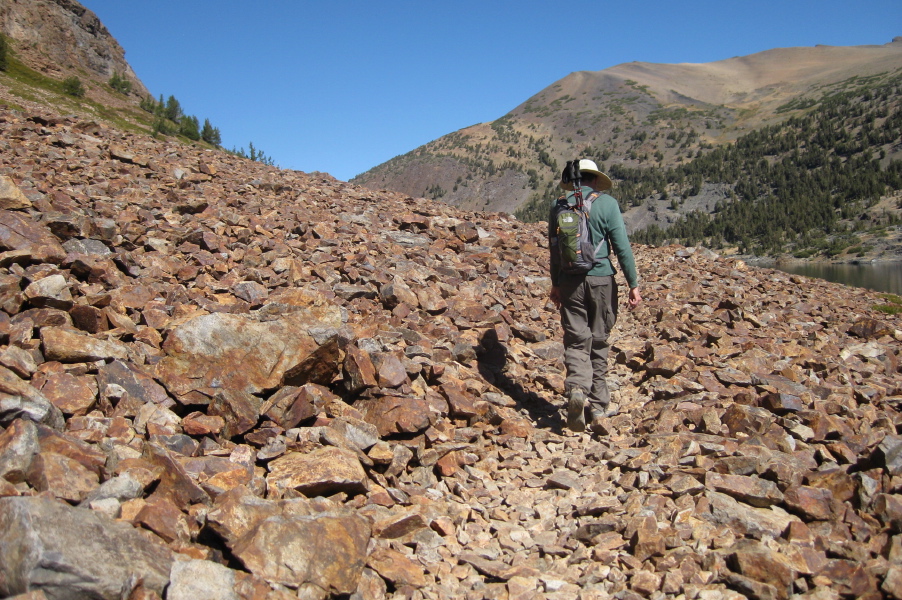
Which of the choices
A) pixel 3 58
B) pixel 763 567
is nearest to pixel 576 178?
pixel 763 567

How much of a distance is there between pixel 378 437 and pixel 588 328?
7.96 feet

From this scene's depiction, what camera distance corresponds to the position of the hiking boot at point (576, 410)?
194 inches

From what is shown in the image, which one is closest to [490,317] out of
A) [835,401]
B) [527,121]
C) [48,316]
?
[835,401]

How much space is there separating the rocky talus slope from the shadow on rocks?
30 millimetres

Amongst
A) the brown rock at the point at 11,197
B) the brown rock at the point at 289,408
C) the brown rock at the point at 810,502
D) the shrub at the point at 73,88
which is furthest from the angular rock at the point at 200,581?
the shrub at the point at 73,88

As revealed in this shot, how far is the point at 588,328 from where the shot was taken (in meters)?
5.41

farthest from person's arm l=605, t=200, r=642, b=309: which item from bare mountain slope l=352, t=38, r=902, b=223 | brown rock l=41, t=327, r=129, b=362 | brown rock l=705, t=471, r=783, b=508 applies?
bare mountain slope l=352, t=38, r=902, b=223

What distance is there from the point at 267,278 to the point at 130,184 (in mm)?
4681

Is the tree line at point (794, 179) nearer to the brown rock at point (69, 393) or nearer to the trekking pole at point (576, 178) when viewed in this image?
the trekking pole at point (576, 178)

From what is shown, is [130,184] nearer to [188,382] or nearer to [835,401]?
[188,382]

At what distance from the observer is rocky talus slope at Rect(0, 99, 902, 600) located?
8.54 ft

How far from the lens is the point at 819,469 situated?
367 centimetres

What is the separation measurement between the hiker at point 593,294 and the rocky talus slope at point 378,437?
15.7 inches

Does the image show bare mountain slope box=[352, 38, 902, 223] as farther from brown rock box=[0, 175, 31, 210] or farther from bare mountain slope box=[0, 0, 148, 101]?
brown rock box=[0, 175, 31, 210]
